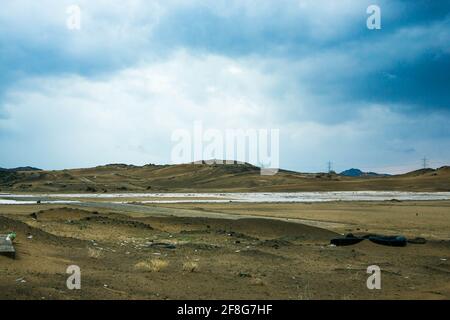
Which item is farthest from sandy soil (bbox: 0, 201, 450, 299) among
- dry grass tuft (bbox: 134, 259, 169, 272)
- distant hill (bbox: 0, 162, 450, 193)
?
distant hill (bbox: 0, 162, 450, 193)

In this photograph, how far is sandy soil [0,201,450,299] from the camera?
1286cm

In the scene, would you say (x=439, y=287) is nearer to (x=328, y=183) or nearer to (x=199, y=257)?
(x=199, y=257)

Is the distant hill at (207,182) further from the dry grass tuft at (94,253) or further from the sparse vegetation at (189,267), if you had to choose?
the sparse vegetation at (189,267)

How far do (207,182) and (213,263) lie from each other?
11756 cm

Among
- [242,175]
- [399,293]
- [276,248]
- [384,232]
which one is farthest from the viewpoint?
[242,175]

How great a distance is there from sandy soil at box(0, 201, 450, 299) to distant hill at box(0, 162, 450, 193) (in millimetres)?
74482

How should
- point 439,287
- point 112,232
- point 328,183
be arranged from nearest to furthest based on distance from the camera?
point 439,287 → point 112,232 → point 328,183

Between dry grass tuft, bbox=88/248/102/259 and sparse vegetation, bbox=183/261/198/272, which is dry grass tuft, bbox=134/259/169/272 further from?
dry grass tuft, bbox=88/248/102/259

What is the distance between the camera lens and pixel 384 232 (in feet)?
96.7

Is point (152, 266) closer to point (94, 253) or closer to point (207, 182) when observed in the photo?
point (94, 253)

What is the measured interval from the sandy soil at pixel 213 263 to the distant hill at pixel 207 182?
7448cm
